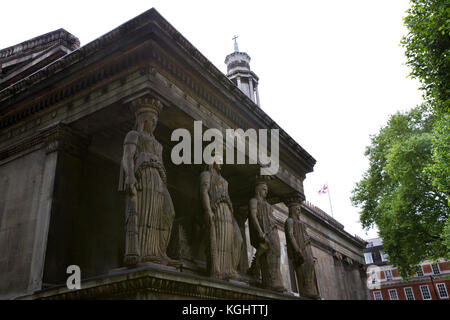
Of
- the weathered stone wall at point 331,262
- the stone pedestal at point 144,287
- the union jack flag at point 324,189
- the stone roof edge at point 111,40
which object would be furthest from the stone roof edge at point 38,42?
the union jack flag at point 324,189

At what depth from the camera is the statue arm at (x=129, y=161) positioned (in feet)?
23.2

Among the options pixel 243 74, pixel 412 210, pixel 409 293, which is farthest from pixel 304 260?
pixel 409 293

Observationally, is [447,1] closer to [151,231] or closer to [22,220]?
[151,231]

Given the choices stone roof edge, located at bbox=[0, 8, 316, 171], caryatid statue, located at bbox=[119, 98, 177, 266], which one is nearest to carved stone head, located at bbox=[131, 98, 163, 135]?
caryatid statue, located at bbox=[119, 98, 177, 266]

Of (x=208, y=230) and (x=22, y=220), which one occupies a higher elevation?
(x=22, y=220)

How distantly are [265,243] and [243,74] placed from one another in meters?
19.5

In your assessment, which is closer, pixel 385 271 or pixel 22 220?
pixel 22 220

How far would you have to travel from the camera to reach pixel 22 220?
28.9 ft

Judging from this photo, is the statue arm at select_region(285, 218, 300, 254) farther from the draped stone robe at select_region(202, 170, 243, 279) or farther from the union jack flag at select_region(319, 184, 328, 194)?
the union jack flag at select_region(319, 184, 328, 194)

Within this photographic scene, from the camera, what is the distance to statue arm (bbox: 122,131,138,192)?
7.07 m

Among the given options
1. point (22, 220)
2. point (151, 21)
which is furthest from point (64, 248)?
point (151, 21)

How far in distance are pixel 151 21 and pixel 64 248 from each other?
17.1ft

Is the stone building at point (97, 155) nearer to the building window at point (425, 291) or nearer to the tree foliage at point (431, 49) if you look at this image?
the tree foliage at point (431, 49)

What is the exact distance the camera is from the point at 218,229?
8.80m
